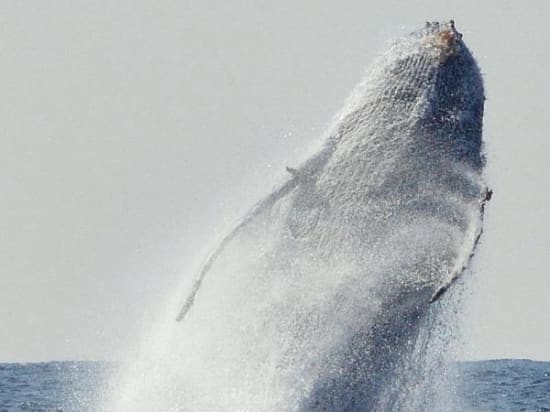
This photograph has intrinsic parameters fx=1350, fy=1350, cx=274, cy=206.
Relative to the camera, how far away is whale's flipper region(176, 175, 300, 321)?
1786 cm

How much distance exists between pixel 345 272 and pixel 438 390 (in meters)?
2.52

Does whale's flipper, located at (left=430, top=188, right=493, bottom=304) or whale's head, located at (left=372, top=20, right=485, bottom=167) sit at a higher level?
whale's head, located at (left=372, top=20, right=485, bottom=167)

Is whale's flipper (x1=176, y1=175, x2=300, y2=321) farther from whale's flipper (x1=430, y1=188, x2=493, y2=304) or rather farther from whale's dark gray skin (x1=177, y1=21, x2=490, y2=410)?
whale's flipper (x1=430, y1=188, x2=493, y2=304)

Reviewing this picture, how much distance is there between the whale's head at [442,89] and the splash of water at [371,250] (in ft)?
0.04

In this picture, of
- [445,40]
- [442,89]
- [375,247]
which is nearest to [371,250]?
[375,247]

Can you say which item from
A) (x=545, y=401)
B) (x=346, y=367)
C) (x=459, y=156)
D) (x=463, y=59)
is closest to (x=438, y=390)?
(x=346, y=367)

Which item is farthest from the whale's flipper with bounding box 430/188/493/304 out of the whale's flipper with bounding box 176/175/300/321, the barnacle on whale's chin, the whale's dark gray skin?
the whale's flipper with bounding box 176/175/300/321

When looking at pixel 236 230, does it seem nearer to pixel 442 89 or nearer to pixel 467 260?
pixel 467 260

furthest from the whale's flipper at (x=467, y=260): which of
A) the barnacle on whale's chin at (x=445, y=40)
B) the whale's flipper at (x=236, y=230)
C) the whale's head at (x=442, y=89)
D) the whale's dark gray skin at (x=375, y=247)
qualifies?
the whale's flipper at (x=236, y=230)

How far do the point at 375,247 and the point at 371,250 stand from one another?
69 millimetres

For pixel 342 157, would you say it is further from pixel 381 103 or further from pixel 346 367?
pixel 346 367

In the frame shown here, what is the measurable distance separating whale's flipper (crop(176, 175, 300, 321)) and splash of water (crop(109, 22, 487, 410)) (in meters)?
0.02

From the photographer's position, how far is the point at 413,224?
1791 cm

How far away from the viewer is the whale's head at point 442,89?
17.9m
